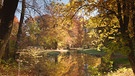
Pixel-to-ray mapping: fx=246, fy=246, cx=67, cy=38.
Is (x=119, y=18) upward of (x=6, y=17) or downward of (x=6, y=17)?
upward

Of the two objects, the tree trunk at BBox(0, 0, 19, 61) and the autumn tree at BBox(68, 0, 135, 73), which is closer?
the tree trunk at BBox(0, 0, 19, 61)

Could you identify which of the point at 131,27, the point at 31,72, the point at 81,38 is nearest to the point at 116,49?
the point at 131,27

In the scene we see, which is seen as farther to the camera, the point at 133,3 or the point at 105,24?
the point at 105,24

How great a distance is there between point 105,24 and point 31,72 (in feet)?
33.4

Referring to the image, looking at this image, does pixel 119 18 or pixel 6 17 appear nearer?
pixel 6 17

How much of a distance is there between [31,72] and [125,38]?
37.7ft

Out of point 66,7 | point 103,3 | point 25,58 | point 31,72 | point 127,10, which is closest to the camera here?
point 127,10

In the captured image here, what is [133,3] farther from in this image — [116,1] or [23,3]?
[23,3]

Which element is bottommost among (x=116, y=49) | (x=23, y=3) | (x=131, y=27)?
(x=116, y=49)

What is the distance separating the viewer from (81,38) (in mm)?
89562

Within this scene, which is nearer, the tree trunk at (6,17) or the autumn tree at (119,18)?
the tree trunk at (6,17)

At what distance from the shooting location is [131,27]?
28.7 feet

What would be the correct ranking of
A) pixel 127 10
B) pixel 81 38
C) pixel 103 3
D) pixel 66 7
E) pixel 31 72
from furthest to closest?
pixel 81 38
pixel 31 72
pixel 66 7
pixel 103 3
pixel 127 10

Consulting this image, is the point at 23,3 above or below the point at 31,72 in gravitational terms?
above
